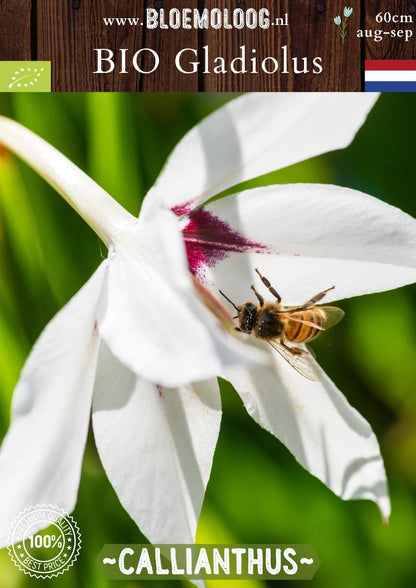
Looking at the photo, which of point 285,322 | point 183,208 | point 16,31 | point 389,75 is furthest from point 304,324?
point 16,31

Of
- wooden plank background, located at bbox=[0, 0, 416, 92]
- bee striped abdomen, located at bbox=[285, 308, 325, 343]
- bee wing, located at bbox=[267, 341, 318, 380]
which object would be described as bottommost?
bee wing, located at bbox=[267, 341, 318, 380]

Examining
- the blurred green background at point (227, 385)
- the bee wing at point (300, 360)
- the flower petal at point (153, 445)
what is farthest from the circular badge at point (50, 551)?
the bee wing at point (300, 360)

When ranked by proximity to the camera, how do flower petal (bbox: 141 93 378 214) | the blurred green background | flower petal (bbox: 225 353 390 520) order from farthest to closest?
1. the blurred green background
2. flower petal (bbox: 225 353 390 520)
3. flower petal (bbox: 141 93 378 214)

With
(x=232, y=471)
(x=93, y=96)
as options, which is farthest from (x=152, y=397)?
(x=93, y=96)

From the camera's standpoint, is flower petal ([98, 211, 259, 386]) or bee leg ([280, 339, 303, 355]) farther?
bee leg ([280, 339, 303, 355])

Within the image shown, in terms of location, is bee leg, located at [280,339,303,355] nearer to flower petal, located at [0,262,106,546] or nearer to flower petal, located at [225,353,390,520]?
flower petal, located at [225,353,390,520]

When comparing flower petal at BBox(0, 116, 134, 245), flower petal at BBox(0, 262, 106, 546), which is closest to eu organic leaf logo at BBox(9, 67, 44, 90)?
flower petal at BBox(0, 116, 134, 245)
